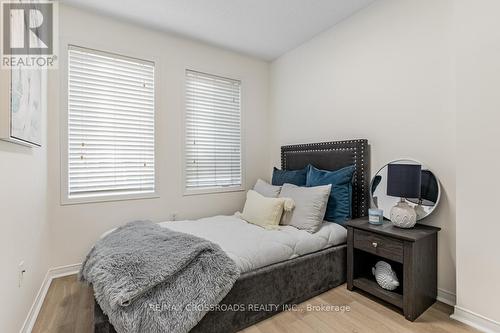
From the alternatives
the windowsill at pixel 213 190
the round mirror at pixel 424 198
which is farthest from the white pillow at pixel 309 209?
the windowsill at pixel 213 190

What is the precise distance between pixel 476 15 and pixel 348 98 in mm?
1167

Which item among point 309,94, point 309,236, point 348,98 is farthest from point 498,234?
point 309,94

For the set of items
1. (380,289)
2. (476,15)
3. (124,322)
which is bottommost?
(380,289)

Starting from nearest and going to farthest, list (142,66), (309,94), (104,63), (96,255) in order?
1. (96,255)
2. (104,63)
3. (142,66)
4. (309,94)

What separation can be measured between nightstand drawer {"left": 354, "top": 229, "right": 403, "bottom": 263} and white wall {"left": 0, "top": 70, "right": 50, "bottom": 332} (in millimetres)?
2374

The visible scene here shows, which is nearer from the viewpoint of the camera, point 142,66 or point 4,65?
point 4,65

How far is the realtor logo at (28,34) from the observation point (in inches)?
51.6

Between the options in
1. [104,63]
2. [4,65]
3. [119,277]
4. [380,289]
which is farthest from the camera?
[104,63]

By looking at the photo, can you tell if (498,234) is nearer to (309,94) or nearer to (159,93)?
(309,94)

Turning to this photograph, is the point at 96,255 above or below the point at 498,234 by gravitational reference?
below

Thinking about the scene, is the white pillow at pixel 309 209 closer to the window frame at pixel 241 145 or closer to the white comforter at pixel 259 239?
the white comforter at pixel 259 239

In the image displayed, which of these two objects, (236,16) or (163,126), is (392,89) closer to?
(236,16)

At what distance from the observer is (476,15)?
1697mm

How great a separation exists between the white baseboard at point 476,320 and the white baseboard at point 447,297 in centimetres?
17
